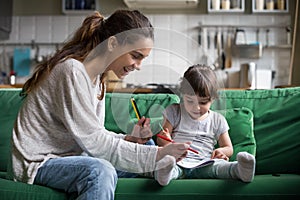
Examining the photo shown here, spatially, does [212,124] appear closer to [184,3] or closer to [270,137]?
[270,137]

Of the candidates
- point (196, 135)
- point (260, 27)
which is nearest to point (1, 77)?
point (260, 27)

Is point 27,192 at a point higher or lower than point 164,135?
lower

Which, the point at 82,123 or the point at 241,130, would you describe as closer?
the point at 82,123

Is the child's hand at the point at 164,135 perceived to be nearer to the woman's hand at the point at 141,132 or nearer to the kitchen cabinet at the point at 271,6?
the woman's hand at the point at 141,132

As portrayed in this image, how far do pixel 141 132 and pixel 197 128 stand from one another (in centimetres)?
30

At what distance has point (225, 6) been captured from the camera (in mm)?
4562

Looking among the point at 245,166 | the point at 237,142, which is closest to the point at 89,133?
the point at 245,166

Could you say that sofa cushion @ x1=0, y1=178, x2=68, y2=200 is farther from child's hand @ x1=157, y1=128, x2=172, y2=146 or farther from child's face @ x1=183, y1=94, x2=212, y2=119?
child's face @ x1=183, y1=94, x2=212, y2=119

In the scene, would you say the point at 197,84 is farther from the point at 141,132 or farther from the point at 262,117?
the point at 262,117

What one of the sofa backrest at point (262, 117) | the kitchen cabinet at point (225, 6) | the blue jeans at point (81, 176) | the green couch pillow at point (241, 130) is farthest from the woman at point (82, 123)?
the kitchen cabinet at point (225, 6)

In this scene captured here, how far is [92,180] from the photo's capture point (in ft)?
4.85

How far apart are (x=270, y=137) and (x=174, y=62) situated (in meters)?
0.78

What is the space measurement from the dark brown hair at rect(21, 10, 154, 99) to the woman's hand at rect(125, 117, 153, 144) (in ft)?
0.96

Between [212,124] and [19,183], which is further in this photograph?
[212,124]
